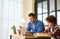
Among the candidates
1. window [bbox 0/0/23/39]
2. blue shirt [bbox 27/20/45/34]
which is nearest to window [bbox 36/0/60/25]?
blue shirt [bbox 27/20/45/34]

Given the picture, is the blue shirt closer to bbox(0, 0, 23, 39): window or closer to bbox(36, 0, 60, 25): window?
bbox(36, 0, 60, 25): window

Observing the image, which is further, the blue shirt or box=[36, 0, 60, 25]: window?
box=[36, 0, 60, 25]: window

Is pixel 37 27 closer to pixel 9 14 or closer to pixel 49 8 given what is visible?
pixel 49 8

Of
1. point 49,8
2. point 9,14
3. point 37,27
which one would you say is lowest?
point 37,27

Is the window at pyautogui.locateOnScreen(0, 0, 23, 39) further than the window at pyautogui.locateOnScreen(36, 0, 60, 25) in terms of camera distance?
Yes

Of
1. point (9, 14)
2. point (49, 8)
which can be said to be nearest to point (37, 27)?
point (49, 8)

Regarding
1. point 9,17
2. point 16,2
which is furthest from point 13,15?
point 16,2

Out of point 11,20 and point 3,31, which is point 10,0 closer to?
point 11,20

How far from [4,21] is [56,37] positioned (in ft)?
7.58

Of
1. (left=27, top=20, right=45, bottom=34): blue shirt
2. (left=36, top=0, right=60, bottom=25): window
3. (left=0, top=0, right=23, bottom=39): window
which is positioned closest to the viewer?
(left=27, top=20, right=45, bottom=34): blue shirt

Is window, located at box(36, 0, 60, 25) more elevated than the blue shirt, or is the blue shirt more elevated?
window, located at box(36, 0, 60, 25)

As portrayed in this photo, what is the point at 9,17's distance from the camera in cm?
452

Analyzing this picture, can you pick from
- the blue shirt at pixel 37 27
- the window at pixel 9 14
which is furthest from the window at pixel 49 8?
the window at pixel 9 14

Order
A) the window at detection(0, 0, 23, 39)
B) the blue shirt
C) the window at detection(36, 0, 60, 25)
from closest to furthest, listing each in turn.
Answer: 1. the blue shirt
2. the window at detection(36, 0, 60, 25)
3. the window at detection(0, 0, 23, 39)
